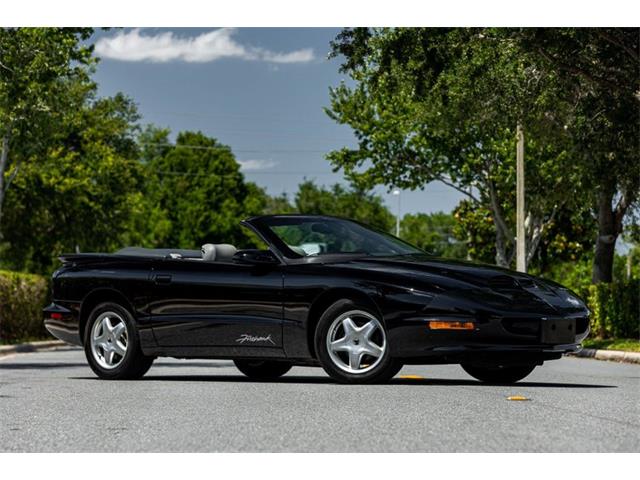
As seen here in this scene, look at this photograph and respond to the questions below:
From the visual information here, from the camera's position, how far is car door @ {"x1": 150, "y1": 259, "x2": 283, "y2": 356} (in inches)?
396

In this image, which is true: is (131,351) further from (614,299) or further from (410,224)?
(410,224)

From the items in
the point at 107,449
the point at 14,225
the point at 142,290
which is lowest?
the point at 107,449

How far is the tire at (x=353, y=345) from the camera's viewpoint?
374 inches

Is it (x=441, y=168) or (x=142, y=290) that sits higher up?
(x=441, y=168)

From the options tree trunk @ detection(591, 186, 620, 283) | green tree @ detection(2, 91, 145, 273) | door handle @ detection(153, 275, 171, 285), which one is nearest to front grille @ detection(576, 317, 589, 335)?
door handle @ detection(153, 275, 171, 285)

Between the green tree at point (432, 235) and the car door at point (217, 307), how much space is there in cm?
9043

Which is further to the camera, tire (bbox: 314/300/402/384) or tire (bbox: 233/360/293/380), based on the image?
tire (bbox: 233/360/293/380)

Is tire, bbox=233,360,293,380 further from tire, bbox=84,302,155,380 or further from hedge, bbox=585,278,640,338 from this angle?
hedge, bbox=585,278,640,338

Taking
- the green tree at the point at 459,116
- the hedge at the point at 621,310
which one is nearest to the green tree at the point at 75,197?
the green tree at the point at 459,116

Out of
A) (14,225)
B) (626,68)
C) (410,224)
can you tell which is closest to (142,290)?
(626,68)

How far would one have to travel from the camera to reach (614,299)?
26.5m

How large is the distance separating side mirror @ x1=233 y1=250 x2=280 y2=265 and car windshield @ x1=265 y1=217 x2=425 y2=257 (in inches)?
8.0

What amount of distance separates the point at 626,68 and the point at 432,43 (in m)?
3.17
